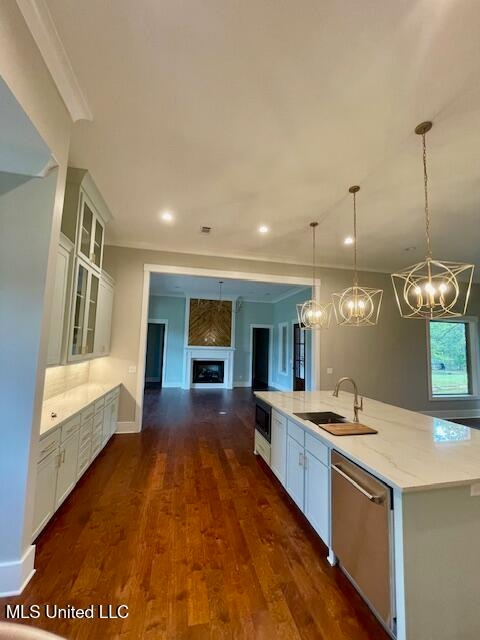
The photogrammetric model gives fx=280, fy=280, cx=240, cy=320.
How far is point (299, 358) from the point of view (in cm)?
811

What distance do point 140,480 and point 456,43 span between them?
14.0 ft

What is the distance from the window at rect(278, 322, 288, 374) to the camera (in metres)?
9.30

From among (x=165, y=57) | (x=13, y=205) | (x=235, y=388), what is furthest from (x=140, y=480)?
(x=235, y=388)

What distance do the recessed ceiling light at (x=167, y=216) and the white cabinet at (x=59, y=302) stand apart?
54.6 inches

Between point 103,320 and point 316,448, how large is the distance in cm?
335

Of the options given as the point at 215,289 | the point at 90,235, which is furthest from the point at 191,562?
the point at 215,289

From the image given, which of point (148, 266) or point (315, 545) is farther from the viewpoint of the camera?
point (148, 266)

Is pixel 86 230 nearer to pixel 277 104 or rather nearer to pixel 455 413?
pixel 277 104

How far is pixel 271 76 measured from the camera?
5.86 ft

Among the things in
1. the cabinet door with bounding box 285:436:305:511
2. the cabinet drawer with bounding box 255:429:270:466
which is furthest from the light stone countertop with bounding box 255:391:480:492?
the cabinet drawer with bounding box 255:429:270:466

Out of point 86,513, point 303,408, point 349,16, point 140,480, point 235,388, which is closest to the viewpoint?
point 349,16

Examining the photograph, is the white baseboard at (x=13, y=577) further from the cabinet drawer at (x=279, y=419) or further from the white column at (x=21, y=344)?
the cabinet drawer at (x=279, y=419)

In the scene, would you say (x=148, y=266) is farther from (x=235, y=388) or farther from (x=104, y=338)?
(x=235, y=388)

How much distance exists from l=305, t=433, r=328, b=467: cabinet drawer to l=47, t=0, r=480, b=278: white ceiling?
2.43 metres
